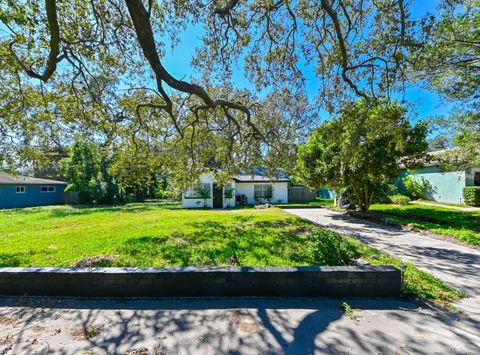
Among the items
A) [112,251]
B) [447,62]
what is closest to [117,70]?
[112,251]

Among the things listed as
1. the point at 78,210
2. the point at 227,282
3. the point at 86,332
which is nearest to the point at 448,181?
the point at 227,282

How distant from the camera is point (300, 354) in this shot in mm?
2615

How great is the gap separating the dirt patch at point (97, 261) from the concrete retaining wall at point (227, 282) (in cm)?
129

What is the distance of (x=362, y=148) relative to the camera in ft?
33.2

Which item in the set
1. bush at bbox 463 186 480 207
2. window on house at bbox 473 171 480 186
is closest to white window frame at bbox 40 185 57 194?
bush at bbox 463 186 480 207

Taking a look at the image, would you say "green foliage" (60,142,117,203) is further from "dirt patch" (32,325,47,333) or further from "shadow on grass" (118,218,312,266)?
"dirt patch" (32,325,47,333)

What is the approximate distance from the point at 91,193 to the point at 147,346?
23562 mm

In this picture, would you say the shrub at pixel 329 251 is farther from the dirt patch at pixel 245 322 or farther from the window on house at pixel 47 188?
the window on house at pixel 47 188

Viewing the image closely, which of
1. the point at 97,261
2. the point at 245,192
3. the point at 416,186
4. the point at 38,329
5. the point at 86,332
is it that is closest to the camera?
the point at 86,332

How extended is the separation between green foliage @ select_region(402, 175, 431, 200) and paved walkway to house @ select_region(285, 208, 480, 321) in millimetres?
13075

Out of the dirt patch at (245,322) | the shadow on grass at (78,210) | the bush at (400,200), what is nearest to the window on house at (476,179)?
the bush at (400,200)

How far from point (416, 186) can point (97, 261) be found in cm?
2253

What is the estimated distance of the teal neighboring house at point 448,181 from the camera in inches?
642

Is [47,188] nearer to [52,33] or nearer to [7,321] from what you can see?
[52,33]
